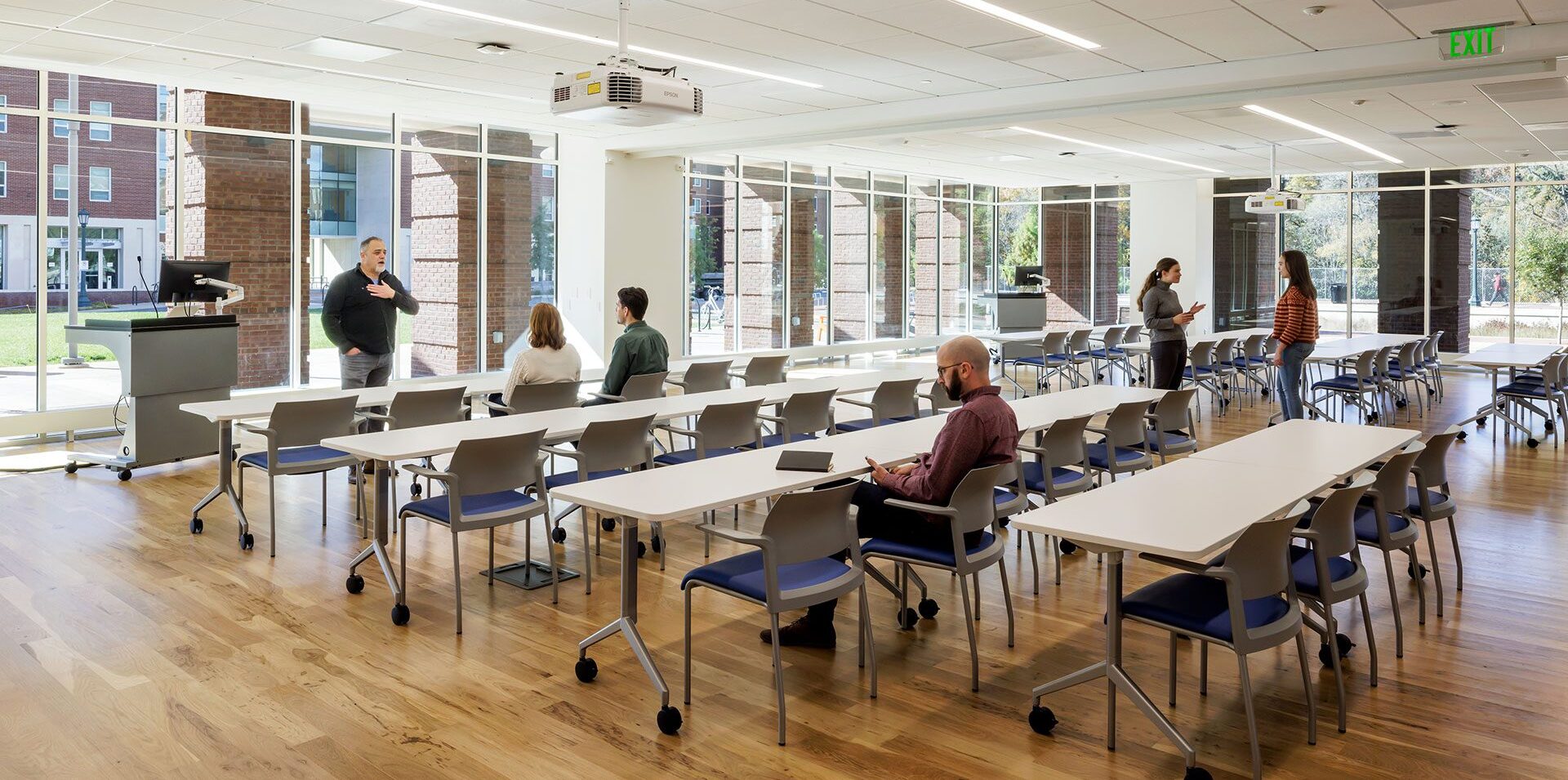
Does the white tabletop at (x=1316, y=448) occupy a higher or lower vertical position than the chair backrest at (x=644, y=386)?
lower

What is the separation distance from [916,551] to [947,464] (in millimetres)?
349

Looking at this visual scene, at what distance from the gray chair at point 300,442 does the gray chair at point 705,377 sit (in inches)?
101

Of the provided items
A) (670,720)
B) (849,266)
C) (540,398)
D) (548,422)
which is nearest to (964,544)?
(670,720)

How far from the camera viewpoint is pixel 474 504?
4.98 meters

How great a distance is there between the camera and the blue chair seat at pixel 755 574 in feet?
12.2

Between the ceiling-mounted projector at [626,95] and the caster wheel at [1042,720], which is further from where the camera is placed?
the ceiling-mounted projector at [626,95]

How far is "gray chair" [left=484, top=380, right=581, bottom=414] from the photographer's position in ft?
21.4

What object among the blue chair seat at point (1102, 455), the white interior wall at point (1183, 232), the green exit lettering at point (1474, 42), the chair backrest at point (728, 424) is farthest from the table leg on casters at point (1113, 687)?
the white interior wall at point (1183, 232)

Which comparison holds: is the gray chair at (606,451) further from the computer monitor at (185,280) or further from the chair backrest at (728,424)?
the computer monitor at (185,280)

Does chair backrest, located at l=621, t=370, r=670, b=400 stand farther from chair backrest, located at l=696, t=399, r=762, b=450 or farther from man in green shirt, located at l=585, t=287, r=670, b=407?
chair backrest, located at l=696, t=399, r=762, b=450

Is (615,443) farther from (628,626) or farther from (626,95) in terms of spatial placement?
(626,95)

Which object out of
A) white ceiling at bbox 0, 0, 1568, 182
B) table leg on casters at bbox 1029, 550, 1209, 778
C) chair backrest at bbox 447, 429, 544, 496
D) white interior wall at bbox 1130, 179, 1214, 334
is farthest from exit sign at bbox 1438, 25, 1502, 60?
white interior wall at bbox 1130, 179, 1214, 334

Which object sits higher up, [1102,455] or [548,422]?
[548,422]

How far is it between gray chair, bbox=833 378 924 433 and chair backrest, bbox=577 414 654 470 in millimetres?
1895
